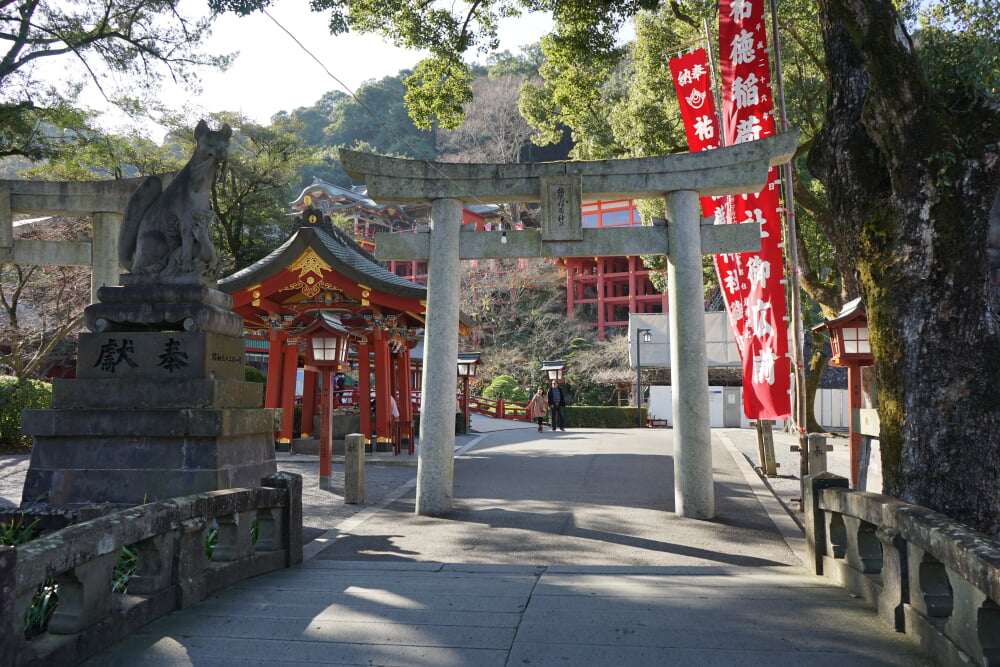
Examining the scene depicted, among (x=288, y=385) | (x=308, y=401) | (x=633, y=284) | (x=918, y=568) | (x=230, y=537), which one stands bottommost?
(x=230, y=537)

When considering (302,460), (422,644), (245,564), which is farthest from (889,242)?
(302,460)

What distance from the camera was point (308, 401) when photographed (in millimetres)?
16875

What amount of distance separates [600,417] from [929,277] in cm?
2544

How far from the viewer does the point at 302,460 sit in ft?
47.5

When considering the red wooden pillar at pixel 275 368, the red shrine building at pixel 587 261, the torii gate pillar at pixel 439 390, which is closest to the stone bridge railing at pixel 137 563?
the torii gate pillar at pixel 439 390

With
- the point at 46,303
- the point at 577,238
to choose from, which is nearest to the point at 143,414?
the point at 577,238

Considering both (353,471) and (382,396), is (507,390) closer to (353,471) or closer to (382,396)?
(382,396)

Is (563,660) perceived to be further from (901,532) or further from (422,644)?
(901,532)

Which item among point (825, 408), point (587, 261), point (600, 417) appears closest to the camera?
point (825, 408)

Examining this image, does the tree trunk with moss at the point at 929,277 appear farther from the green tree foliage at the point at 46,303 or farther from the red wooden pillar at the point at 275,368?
the green tree foliage at the point at 46,303

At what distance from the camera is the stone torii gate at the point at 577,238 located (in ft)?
26.8

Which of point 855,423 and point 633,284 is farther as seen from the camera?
point 633,284

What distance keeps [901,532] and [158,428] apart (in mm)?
5877

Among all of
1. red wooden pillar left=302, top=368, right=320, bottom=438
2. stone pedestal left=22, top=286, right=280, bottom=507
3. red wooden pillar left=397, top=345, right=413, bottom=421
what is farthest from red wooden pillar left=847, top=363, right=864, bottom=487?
red wooden pillar left=302, top=368, right=320, bottom=438
